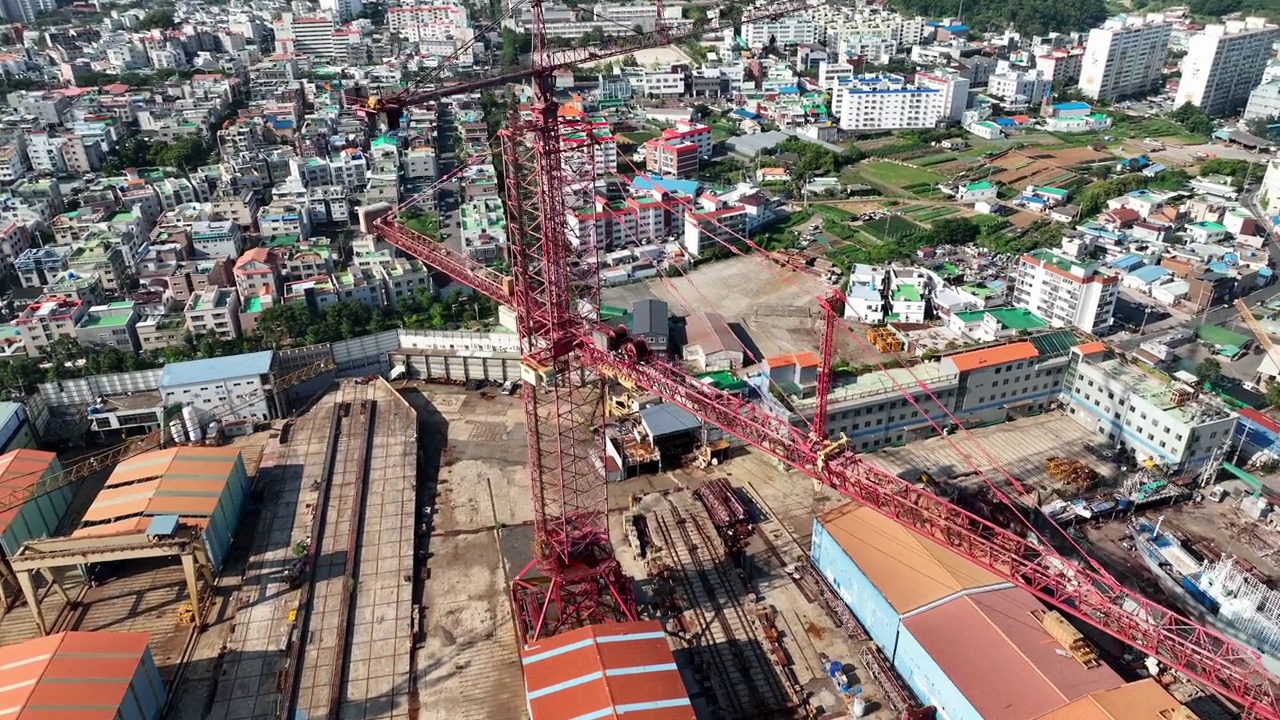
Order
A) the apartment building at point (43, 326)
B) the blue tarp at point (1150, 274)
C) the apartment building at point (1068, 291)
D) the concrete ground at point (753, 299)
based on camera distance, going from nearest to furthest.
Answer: the apartment building at point (43, 326)
the apartment building at point (1068, 291)
the concrete ground at point (753, 299)
the blue tarp at point (1150, 274)

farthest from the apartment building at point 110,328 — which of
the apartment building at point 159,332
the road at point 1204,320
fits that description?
the road at point 1204,320

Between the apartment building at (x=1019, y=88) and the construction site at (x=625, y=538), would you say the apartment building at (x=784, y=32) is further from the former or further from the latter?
the construction site at (x=625, y=538)

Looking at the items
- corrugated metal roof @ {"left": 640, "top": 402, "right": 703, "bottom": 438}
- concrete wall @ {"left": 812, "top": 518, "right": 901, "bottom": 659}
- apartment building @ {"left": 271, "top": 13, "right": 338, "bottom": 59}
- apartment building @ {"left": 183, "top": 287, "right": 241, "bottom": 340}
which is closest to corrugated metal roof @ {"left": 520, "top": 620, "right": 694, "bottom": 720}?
concrete wall @ {"left": 812, "top": 518, "right": 901, "bottom": 659}

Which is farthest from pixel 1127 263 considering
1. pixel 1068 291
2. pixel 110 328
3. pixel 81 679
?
pixel 110 328

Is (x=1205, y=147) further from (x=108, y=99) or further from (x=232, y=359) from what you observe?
(x=108, y=99)

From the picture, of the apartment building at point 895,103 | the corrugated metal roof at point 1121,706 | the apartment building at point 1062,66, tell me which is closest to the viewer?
the corrugated metal roof at point 1121,706

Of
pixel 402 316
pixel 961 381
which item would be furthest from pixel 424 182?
pixel 961 381
